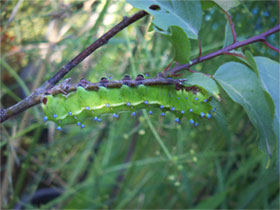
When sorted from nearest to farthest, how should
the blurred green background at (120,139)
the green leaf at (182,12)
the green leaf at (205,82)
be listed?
the green leaf at (205,82), the green leaf at (182,12), the blurred green background at (120,139)

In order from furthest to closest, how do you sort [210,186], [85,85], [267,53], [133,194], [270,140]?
[210,186]
[133,194]
[267,53]
[85,85]
[270,140]

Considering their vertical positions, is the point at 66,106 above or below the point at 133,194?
above

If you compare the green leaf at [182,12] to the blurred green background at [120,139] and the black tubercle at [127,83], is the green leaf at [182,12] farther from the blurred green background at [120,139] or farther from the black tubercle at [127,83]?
the blurred green background at [120,139]

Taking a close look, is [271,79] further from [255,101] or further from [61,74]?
[61,74]

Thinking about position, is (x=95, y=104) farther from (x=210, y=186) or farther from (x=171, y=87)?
(x=210, y=186)

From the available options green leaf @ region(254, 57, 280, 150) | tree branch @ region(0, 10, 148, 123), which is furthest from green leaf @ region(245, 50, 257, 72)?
tree branch @ region(0, 10, 148, 123)

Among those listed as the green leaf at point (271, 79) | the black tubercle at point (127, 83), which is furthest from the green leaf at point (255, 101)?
the black tubercle at point (127, 83)

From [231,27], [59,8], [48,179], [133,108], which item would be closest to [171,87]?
[133,108]
